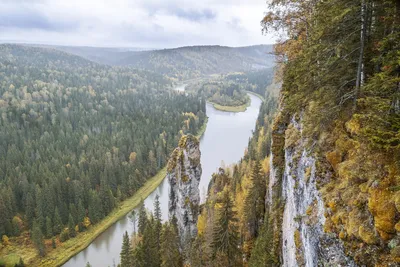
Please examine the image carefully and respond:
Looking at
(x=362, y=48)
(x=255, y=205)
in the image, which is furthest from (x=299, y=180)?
(x=255, y=205)

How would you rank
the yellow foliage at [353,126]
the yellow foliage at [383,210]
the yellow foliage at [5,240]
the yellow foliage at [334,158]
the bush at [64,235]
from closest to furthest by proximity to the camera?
the yellow foliage at [383,210]
the yellow foliage at [353,126]
the yellow foliage at [334,158]
the yellow foliage at [5,240]
the bush at [64,235]

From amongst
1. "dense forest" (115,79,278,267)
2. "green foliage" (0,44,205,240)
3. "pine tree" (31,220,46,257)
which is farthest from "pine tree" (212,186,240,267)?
"green foliage" (0,44,205,240)

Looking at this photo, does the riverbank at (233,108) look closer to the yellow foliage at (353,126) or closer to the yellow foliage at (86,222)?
the yellow foliage at (86,222)

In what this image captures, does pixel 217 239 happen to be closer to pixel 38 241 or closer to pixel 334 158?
pixel 334 158

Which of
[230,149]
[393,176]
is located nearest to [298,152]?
[393,176]

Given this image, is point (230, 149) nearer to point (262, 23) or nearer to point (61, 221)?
point (61, 221)

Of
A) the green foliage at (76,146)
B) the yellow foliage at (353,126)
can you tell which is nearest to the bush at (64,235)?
the green foliage at (76,146)
